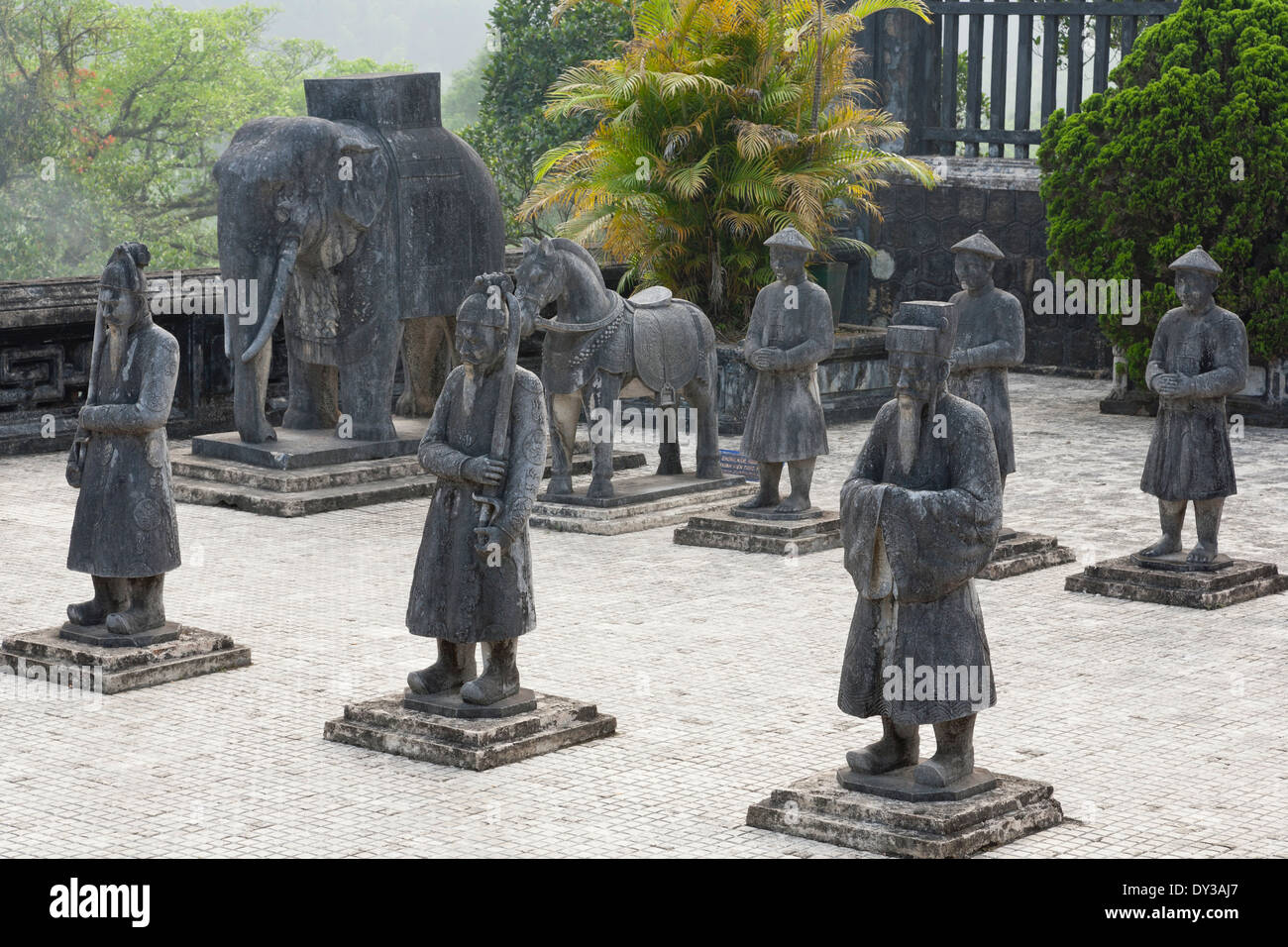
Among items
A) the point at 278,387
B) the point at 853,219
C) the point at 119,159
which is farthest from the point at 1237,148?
the point at 119,159

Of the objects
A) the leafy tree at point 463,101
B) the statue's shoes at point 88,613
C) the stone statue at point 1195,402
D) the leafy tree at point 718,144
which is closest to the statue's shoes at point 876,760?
the statue's shoes at point 88,613

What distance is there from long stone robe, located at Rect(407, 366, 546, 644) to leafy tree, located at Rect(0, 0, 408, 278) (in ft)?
79.1

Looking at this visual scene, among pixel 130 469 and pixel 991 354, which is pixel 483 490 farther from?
pixel 991 354

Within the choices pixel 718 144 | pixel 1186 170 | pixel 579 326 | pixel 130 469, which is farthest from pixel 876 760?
pixel 1186 170

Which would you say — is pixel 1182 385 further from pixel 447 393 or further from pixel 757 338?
pixel 447 393

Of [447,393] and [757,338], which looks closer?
[447,393]

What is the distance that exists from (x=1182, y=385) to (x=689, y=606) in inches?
104

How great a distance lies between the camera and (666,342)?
1109 cm

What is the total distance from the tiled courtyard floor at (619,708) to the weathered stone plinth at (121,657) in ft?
0.47

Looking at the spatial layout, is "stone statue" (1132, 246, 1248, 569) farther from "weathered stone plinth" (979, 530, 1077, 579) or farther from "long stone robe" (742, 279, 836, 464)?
"long stone robe" (742, 279, 836, 464)

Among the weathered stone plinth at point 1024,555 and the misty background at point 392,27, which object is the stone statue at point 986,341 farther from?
the misty background at point 392,27

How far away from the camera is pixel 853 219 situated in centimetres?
1736

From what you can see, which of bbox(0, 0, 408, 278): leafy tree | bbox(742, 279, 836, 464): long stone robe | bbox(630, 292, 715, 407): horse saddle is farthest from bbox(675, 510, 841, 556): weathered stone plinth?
bbox(0, 0, 408, 278): leafy tree

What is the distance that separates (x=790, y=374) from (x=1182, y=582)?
2.46 m
